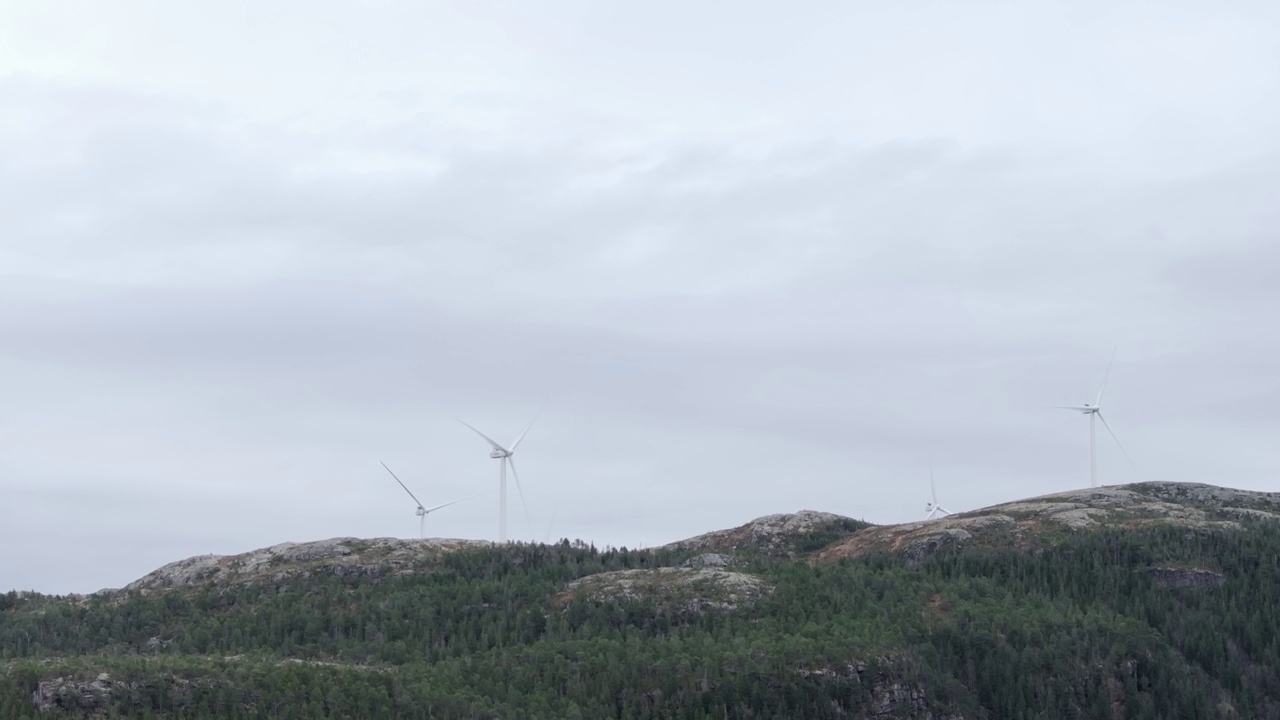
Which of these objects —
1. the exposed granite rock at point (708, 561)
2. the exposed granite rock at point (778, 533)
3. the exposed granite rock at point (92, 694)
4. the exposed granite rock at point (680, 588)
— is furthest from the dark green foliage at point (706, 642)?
the exposed granite rock at point (778, 533)

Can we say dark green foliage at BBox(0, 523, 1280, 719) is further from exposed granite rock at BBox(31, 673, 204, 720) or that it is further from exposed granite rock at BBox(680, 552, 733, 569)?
exposed granite rock at BBox(680, 552, 733, 569)

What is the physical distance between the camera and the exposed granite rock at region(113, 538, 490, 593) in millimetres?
145625

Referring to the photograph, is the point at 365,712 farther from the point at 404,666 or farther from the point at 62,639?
the point at 62,639

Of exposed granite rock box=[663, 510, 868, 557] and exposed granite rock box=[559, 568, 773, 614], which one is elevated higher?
exposed granite rock box=[663, 510, 868, 557]

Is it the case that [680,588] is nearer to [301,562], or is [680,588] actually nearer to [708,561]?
[708,561]

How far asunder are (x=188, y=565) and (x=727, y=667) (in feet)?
214

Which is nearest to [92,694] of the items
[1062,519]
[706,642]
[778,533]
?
[706,642]

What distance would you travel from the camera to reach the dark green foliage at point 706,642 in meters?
103

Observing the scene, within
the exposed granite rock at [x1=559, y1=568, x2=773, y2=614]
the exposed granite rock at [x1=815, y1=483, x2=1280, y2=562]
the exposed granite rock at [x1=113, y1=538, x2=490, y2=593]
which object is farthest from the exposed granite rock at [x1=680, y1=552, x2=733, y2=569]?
the exposed granite rock at [x1=113, y1=538, x2=490, y2=593]

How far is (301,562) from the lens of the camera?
14900 cm

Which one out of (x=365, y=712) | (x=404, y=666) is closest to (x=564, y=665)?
(x=404, y=666)

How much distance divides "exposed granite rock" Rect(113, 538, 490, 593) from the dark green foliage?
2.81m

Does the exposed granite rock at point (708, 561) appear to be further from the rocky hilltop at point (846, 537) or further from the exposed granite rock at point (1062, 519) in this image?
the exposed granite rock at point (1062, 519)

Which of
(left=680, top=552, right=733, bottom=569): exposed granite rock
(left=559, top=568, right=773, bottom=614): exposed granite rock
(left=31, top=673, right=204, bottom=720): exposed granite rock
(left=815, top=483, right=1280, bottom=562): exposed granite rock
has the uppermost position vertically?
(left=815, top=483, right=1280, bottom=562): exposed granite rock
